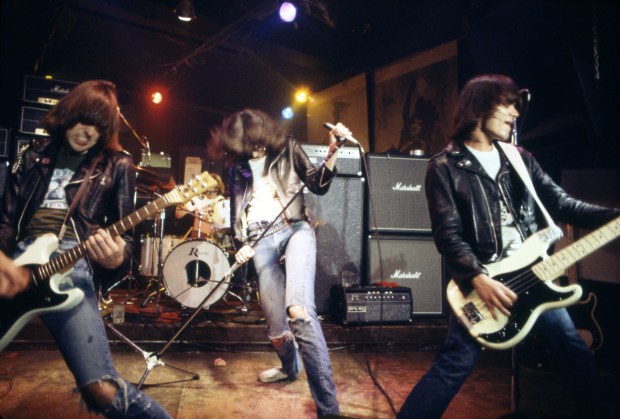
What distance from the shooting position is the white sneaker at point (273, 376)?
3.16 metres

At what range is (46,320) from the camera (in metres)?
1.69

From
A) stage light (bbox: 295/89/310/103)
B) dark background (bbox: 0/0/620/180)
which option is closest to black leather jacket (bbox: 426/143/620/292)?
dark background (bbox: 0/0/620/180)

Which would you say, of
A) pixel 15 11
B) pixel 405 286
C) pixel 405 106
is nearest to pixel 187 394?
pixel 405 286

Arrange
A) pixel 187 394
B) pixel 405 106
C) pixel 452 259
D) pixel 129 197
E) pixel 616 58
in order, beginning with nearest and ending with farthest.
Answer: pixel 452 259
pixel 129 197
pixel 187 394
pixel 616 58
pixel 405 106

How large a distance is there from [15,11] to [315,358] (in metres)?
7.57

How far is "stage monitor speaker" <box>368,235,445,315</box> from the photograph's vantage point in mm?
4297

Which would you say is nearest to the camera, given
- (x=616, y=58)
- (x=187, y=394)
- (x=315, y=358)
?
(x=315, y=358)

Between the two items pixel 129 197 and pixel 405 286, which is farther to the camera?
pixel 405 286

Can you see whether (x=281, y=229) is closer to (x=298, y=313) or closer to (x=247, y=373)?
(x=298, y=313)

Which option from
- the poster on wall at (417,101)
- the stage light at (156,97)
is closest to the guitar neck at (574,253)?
the poster on wall at (417,101)

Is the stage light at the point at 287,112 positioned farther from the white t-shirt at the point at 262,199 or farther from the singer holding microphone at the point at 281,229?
the white t-shirt at the point at 262,199

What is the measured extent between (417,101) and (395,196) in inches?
128

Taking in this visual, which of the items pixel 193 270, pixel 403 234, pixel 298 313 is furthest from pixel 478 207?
pixel 193 270

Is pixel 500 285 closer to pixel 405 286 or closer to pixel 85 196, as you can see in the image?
pixel 85 196
